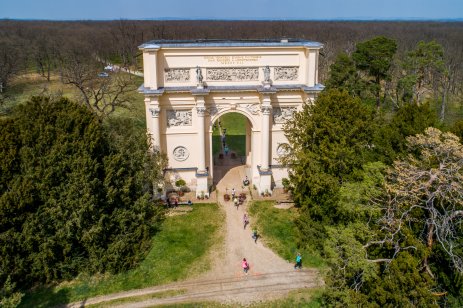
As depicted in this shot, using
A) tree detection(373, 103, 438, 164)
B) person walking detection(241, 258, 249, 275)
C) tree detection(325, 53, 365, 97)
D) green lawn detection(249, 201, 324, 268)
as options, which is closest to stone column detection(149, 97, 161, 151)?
green lawn detection(249, 201, 324, 268)

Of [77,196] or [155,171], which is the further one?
[155,171]

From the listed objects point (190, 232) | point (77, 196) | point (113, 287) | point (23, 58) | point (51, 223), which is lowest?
point (113, 287)

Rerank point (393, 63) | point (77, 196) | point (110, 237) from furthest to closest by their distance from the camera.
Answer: point (393, 63)
point (110, 237)
point (77, 196)

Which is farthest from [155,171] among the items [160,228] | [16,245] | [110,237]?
[16,245]

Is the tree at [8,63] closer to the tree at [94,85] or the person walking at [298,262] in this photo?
the tree at [94,85]

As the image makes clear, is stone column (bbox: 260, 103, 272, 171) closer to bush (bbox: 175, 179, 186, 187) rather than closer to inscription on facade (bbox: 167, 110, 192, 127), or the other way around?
inscription on facade (bbox: 167, 110, 192, 127)

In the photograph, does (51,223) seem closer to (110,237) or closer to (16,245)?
(16,245)

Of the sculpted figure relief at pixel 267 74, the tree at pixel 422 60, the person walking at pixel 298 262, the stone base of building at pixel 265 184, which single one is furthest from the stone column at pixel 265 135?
the tree at pixel 422 60

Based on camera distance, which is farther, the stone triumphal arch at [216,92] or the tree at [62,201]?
the stone triumphal arch at [216,92]
